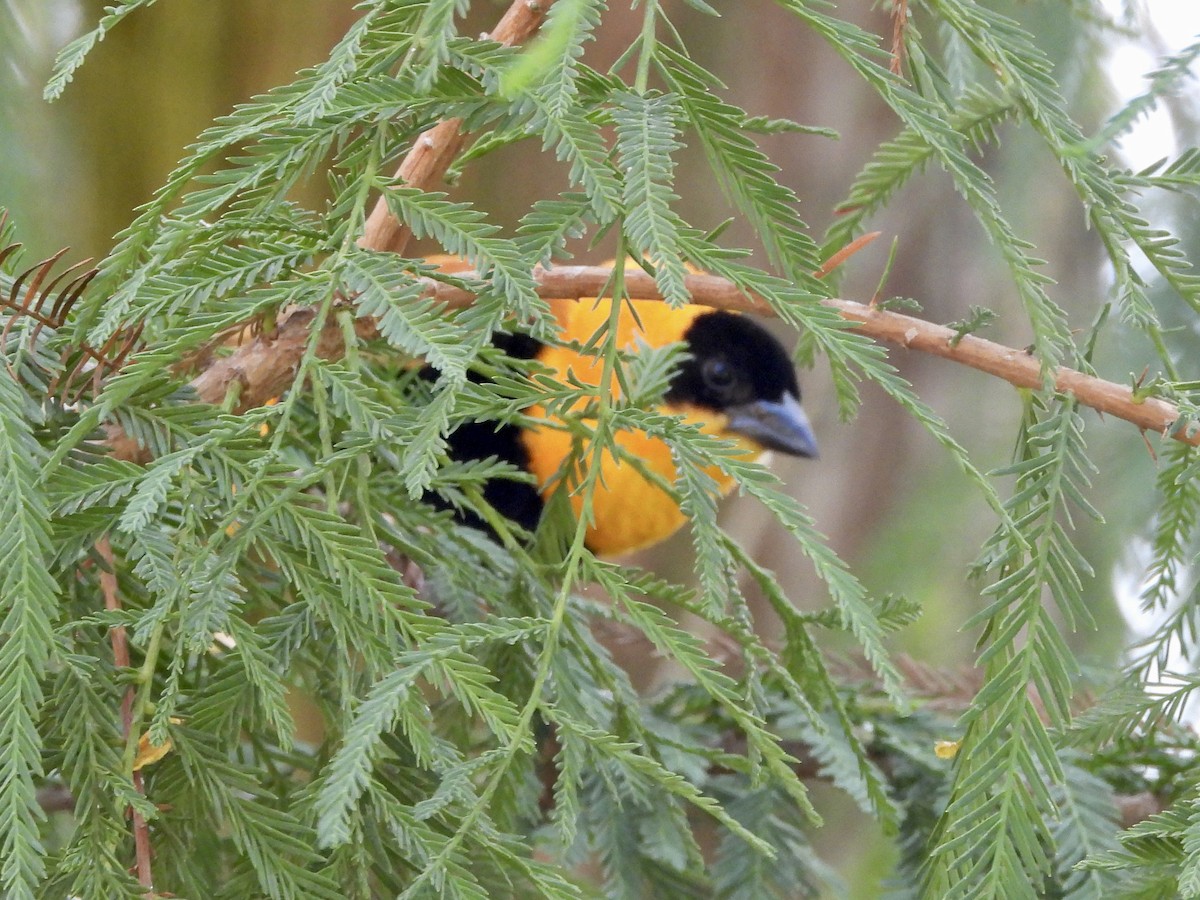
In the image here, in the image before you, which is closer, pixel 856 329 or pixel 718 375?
pixel 856 329

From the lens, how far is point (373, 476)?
95cm

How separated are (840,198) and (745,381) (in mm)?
959

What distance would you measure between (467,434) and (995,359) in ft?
4.89

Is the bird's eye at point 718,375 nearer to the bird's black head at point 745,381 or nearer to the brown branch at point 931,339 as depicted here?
the bird's black head at point 745,381

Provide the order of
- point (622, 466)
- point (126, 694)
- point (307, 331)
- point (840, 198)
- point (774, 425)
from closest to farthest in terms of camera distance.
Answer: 1. point (126, 694)
2. point (307, 331)
3. point (622, 466)
4. point (774, 425)
5. point (840, 198)

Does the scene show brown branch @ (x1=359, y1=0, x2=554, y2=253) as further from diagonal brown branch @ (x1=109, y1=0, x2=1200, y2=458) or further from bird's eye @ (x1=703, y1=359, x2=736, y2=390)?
bird's eye @ (x1=703, y1=359, x2=736, y2=390)

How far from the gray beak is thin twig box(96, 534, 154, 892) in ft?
5.61

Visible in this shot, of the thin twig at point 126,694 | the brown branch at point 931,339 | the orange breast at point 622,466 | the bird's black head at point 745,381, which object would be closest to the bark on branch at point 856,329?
the brown branch at point 931,339

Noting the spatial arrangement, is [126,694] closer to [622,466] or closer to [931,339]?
[931,339]

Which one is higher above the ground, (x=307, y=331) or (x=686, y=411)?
(x=307, y=331)

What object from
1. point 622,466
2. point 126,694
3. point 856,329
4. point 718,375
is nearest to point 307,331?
point 126,694

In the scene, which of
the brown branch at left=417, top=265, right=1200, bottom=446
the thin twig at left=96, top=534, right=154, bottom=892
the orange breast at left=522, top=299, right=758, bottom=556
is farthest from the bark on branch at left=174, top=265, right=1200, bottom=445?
the orange breast at left=522, top=299, right=758, bottom=556

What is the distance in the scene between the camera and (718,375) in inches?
96.3

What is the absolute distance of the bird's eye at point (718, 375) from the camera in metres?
2.44
